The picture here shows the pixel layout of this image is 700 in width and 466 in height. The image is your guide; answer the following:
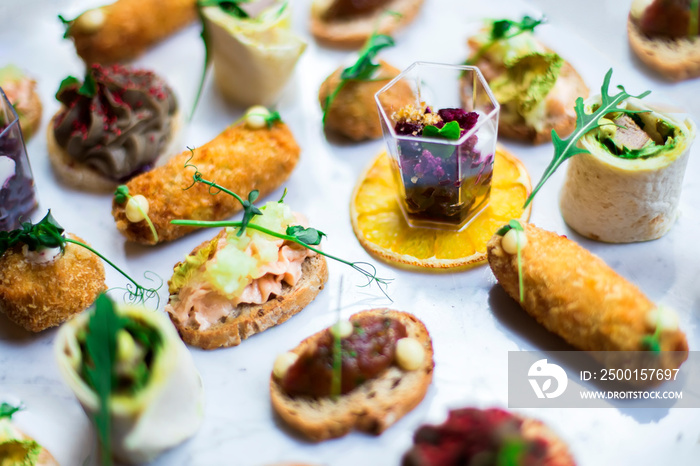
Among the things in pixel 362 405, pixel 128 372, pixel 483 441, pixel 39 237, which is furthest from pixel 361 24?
pixel 483 441

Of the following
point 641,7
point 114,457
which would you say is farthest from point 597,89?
point 114,457

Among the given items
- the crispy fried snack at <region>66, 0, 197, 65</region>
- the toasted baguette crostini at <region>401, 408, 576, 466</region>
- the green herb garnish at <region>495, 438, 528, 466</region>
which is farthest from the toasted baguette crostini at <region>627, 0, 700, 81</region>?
the crispy fried snack at <region>66, 0, 197, 65</region>

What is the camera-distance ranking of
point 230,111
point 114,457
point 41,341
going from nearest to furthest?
point 114,457 < point 41,341 < point 230,111

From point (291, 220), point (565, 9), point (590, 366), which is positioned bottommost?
point (590, 366)

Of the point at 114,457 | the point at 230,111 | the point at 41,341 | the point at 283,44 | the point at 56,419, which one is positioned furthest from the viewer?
the point at 230,111

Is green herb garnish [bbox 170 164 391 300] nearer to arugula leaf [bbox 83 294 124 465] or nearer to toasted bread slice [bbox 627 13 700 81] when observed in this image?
arugula leaf [bbox 83 294 124 465]

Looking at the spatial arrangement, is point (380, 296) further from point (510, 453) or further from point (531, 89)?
point (531, 89)

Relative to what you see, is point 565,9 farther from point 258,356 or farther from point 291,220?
point 258,356

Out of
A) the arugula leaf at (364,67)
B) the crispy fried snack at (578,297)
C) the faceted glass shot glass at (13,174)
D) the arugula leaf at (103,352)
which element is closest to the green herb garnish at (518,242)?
the crispy fried snack at (578,297)
